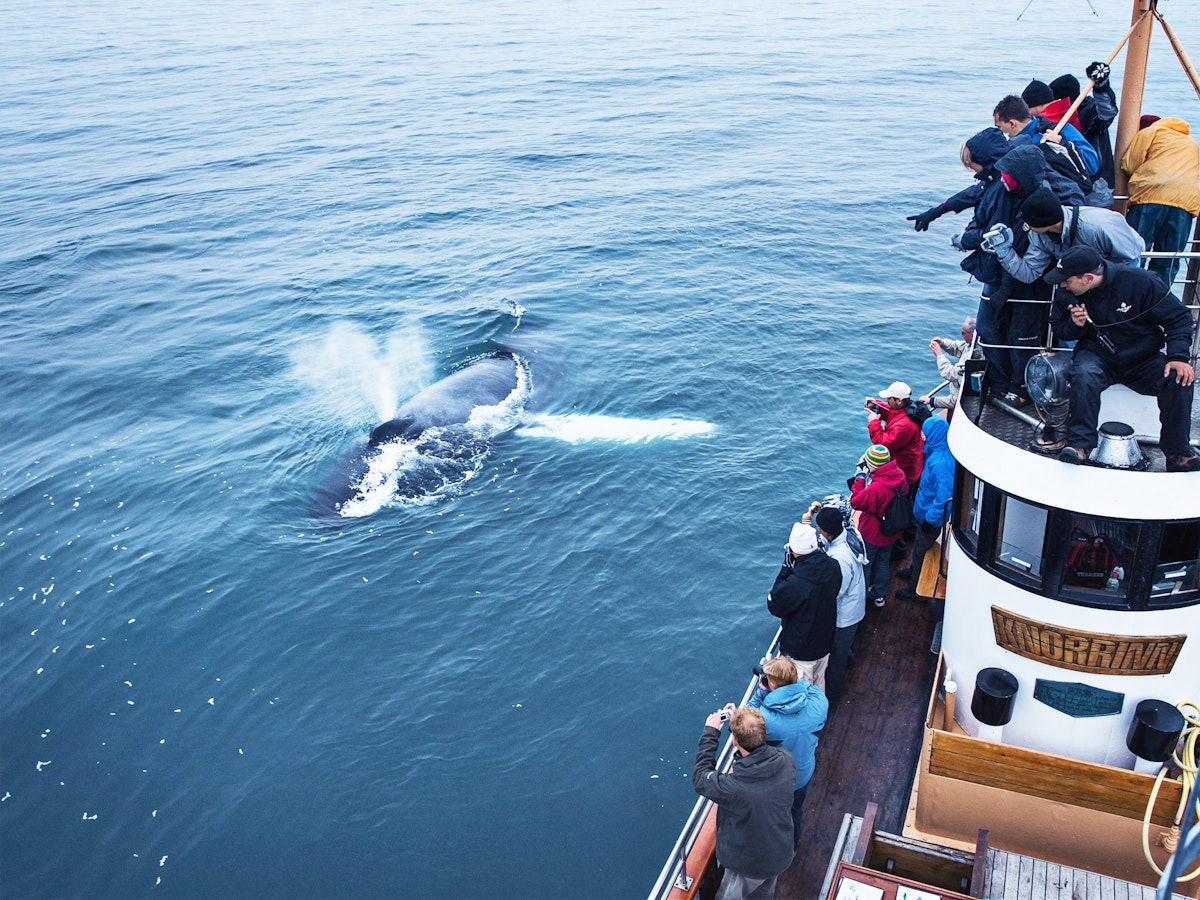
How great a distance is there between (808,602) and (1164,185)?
5880 millimetres

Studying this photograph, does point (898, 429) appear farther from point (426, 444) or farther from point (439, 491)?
point (426, 444)

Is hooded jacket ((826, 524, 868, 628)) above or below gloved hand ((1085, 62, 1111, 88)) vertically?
below

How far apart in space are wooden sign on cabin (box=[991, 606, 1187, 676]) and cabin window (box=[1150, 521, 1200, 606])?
39 cm

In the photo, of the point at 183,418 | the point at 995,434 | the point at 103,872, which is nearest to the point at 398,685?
→ the point at 103,872

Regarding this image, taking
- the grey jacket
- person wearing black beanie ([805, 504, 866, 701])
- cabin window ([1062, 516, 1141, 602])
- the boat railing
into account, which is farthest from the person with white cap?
the grey jacket

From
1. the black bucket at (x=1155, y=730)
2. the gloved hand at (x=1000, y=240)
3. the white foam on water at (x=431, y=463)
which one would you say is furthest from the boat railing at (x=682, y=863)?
the white foam on water at (x=431, y=463)

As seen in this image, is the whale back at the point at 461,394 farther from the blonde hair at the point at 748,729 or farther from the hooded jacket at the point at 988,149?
the blonde hair at the point at 748,729

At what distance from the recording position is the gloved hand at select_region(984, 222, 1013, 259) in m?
8.83

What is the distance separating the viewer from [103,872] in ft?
41.4

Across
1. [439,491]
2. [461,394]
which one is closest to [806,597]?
[439,491]

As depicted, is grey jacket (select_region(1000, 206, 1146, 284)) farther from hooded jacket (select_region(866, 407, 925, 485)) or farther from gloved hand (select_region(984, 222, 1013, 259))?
hooded jacket (select_region(866, 407, 925, 485))

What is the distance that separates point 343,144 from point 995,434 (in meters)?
52.4

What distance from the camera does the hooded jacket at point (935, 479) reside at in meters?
12.0

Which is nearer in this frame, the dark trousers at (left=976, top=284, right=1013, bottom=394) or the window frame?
the window frame
